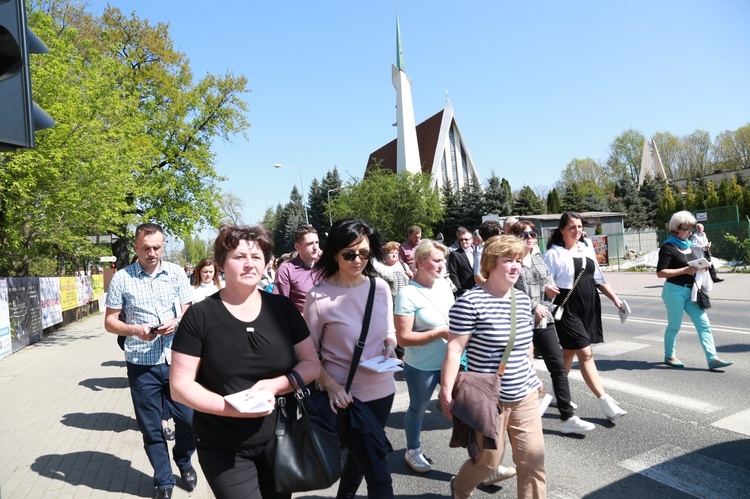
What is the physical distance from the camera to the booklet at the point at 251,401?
2.27 meters

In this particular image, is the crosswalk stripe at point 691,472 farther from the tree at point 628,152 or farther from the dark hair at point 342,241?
the tree at point 628,152

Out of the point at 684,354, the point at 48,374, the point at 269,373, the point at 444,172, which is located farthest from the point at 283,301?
the point at 444,172

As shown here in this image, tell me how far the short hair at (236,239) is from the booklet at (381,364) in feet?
2.75

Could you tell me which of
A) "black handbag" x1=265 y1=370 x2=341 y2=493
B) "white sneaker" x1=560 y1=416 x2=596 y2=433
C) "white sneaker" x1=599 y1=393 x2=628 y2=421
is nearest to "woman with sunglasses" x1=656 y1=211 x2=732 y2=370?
"white sneaker" x1=599 y1=393 x2=628 y2=421

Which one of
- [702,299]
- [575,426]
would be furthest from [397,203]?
[575,426]

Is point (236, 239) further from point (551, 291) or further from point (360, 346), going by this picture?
point (551, 291)

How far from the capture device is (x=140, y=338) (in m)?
4.16

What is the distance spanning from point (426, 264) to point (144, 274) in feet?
7.19

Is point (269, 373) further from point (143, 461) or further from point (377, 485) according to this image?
point (143, 461)

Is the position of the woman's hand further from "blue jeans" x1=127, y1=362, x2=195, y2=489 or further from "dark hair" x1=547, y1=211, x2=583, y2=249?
"blue jeans" x1=127, y1=362, x2=195, y2=489

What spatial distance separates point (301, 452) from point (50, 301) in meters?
17.3

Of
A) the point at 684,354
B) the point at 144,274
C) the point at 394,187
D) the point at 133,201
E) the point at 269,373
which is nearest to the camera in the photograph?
the point at 269,373

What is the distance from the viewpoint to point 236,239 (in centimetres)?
Answer: 259

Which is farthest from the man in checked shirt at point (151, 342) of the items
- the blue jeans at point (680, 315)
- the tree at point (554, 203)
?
the tree at point (554, 203)
